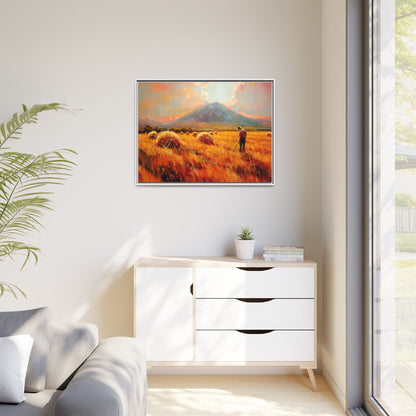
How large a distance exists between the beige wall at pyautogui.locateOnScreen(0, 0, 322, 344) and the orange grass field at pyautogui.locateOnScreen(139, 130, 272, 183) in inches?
3.9

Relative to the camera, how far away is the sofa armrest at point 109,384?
56.0 inches

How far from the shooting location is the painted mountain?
3.10 meters

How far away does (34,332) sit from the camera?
73.9 inches

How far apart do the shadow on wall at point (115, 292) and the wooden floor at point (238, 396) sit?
0.43 meters

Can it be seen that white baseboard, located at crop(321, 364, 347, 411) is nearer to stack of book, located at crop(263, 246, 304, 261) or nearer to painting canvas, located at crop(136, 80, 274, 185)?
stack of book, located at crop(263, 246, 304, 261)

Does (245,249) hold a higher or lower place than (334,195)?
lower

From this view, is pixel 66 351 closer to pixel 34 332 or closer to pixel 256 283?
pixel 34 332

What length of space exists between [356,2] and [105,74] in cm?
166

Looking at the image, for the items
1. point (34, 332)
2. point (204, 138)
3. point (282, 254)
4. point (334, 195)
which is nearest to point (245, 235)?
point (282, 254)

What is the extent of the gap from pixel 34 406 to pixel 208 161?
188 centimetres

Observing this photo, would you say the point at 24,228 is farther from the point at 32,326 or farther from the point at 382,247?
the point at 382,247

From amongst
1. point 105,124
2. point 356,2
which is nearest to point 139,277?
point 105,124

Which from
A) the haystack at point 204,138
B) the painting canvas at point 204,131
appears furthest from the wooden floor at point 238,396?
the haystack at point 204,138

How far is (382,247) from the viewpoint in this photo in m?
2.24
